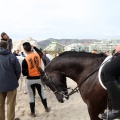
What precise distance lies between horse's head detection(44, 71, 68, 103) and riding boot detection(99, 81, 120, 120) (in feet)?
3.24

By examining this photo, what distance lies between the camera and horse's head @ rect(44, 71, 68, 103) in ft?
15.1

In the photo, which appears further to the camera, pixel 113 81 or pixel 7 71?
pixel 7 71

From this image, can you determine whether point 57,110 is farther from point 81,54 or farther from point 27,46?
point 81,54

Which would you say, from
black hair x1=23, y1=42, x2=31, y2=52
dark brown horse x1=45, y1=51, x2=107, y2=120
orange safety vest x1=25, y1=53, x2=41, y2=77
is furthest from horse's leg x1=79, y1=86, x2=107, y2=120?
black hair x1=23, y1=42, x2=31, y2=52

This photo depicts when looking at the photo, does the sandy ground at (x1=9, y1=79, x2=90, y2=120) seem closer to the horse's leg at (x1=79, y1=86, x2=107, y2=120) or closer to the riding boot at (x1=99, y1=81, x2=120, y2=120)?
the horse's leg at (x1=79, y1=86, x2=107, y2=120)

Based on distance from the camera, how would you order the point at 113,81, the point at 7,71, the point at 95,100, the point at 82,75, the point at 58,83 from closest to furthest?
the point at 113,81
the point at 95,100
the point at 82,75
the point at 58,83
the point at 7,71

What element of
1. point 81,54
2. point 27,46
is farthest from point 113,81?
point 27,46

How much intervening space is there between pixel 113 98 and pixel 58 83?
3.86ft

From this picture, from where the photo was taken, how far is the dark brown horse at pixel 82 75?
13.7ft

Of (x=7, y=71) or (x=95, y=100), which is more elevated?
(x=7, y=71)

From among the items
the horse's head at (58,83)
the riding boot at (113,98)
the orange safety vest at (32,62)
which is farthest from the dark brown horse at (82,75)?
the orange safety vest at (32,62)

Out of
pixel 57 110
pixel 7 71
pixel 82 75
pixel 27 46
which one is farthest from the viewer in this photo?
pixel 57 110

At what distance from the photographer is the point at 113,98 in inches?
149

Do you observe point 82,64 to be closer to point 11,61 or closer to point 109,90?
point 109,90
